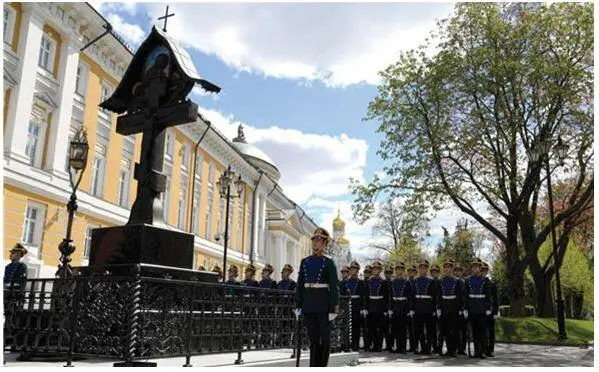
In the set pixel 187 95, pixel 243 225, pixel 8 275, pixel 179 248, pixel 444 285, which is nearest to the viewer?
pixel 179 248

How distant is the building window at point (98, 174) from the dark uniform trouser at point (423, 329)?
17.7 metres

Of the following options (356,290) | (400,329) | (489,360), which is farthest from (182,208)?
(489,360)

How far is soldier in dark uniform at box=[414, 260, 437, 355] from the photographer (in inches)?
511

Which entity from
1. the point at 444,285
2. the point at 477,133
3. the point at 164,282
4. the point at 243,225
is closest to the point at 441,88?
the point at 477,133

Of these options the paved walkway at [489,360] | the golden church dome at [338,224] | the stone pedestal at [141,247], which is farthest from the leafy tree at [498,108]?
the golden church dome at [338,224]

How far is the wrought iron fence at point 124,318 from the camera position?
21.1 ft

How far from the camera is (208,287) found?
7312 mm

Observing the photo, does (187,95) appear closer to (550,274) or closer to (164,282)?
(164,282)

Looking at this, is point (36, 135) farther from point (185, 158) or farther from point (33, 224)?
point (185, 158)

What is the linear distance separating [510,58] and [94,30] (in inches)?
691

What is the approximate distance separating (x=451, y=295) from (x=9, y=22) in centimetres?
1778

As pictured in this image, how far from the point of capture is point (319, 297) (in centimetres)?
729

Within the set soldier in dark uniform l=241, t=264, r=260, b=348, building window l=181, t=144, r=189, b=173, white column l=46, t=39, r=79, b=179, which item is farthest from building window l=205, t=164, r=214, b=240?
soldier in dark uniform l=241, t=264, r=260, b=348

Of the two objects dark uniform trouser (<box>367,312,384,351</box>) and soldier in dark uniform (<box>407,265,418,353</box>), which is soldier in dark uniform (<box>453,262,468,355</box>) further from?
dark uniform trouser (<box>367,312,384,351</box>)
